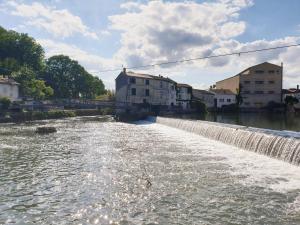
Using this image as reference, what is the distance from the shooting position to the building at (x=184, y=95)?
93.5 meters

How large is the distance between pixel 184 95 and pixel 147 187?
81.6m

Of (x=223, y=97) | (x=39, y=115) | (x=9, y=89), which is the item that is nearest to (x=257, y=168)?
(x=39, y=115)

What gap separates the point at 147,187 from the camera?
50.7 feet

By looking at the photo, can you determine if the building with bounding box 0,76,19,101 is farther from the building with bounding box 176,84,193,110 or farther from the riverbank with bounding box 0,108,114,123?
the building with bounding box 176,84,193,110

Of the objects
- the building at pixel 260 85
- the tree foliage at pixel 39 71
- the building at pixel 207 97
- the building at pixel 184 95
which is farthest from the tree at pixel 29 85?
the building at pixel 260 85

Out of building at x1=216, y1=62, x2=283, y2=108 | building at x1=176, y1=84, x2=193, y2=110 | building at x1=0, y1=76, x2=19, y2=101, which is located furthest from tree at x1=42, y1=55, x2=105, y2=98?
building at x1=216, y1=62, x2=283, y2=108

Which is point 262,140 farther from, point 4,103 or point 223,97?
point 223,97

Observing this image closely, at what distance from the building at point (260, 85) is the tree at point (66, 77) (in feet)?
154

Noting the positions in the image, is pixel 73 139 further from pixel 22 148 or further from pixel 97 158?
pixel 97 158

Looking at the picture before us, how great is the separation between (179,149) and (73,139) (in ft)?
40.0

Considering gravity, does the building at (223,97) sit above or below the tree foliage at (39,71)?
below

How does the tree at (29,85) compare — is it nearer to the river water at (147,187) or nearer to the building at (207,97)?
the building at (207,97)

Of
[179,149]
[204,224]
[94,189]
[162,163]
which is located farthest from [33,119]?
[204,224]

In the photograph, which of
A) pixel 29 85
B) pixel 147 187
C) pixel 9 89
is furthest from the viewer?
pixel 29 85
